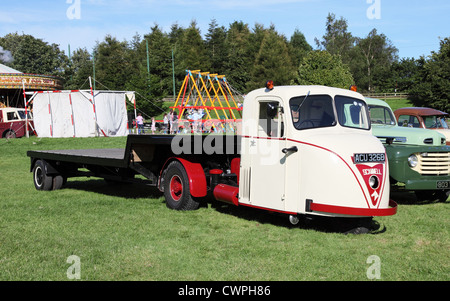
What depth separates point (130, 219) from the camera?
26.5 feet

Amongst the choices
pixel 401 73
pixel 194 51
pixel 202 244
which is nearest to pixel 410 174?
pixel 202 244

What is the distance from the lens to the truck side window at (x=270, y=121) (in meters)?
7.21

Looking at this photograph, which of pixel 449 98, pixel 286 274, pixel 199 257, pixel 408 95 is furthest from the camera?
pixel 408 95

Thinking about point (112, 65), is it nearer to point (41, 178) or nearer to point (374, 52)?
point (374, 52)

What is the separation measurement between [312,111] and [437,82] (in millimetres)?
54574

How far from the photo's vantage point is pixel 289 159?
6.99 meters

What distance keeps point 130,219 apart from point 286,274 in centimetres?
366

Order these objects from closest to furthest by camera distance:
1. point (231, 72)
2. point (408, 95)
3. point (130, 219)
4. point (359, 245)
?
1. point (359, 245)
2. point (130, 219)
3. point (408, 95)
4. point (231, 72)

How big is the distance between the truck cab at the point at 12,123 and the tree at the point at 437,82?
44649mm

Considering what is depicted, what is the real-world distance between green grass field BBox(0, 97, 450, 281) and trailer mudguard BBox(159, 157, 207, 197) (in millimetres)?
415

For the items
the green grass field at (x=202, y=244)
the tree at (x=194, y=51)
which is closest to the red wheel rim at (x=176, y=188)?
the green grass field at (x=202, y=244)

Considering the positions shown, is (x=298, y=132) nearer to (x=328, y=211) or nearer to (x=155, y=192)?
(x=328, y=211)

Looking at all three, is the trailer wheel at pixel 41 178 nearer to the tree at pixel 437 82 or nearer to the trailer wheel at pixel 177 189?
the trailer wheel at pixel 177 189
